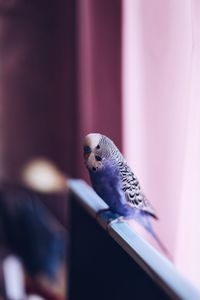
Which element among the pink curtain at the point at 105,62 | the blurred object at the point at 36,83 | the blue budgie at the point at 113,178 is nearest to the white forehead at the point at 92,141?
the blue budgie at the point at 113,178

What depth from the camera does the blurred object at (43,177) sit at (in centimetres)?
282

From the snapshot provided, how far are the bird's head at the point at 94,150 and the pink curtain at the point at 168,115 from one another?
14cm

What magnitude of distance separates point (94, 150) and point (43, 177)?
2096 millimetres

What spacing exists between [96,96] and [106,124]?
20 cm

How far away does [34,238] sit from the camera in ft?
8.41

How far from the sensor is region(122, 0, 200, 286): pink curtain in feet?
2.66

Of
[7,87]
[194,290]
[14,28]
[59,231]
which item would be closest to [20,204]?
[59,231]

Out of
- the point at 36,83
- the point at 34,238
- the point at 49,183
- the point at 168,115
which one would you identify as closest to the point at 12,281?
the point at 34,238

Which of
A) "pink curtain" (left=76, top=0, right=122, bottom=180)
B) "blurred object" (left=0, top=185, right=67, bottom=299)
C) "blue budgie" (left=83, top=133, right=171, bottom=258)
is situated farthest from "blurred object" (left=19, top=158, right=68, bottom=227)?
"blue budgie" (left=83, top=133, right=171, bottom=258)

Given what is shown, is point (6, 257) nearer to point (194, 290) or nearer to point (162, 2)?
point (162, 2)

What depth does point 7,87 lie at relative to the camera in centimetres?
282

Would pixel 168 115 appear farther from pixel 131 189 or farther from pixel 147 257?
pixel 147 257

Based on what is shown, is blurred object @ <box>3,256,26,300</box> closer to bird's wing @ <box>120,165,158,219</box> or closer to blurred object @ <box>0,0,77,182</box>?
blurred object @ <box>0,0,77,182</box>

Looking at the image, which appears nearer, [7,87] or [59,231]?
[59,231]
